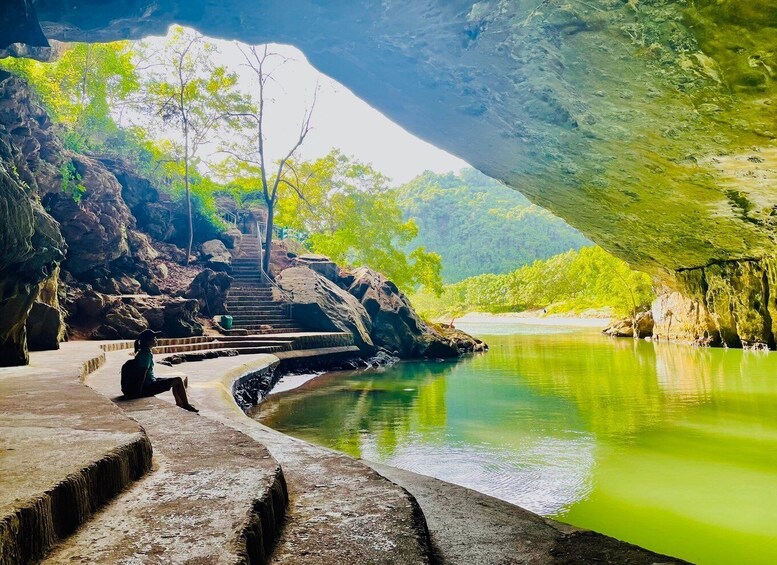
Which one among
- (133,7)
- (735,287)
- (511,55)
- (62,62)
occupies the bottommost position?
(735,287)

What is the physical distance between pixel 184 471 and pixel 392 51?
7549 millimetres

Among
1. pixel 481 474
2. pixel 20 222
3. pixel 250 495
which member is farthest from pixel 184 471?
pixel 20 222

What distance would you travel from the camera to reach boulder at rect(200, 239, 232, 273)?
20.4 m

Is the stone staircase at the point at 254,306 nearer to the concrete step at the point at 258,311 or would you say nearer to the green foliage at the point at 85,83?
the concrete step at the point at 258,311

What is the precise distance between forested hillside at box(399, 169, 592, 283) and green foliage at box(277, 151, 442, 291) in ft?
219

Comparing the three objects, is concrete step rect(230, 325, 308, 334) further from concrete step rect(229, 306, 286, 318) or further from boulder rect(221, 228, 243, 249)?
boulder rect(221, 228, 243, 249)

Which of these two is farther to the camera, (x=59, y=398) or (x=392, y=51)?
(x=392, y=51)

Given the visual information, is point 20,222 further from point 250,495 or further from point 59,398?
point 250,495

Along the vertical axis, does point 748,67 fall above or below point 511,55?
below

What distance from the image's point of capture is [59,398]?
4148 mm

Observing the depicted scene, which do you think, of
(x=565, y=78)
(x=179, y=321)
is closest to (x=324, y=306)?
(x=179, y=321)

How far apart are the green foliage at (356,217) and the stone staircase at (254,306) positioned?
864 cm

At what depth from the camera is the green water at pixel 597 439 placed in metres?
4.57

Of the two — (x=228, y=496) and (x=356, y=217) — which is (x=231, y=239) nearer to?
(x=356, y=217)
